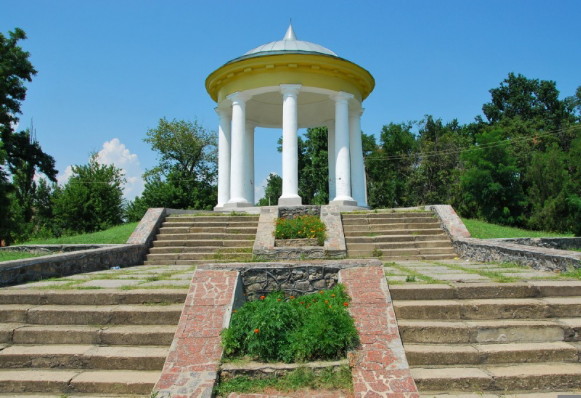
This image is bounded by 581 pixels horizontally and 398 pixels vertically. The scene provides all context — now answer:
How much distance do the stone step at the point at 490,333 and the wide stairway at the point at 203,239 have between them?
572 cm

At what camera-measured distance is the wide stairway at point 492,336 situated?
13.4 feet

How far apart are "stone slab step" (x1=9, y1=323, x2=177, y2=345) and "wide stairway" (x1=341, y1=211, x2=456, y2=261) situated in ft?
21.0

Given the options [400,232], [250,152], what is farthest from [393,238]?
[250,152]

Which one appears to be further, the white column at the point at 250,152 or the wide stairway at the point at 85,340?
the white column at the point at 250,152

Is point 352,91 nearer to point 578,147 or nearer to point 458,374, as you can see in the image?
point 458,374

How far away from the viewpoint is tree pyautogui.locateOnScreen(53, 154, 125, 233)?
Result: 24.4 meters

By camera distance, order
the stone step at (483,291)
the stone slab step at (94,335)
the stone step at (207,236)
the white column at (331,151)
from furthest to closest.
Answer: the white column at (331,151), the stone step at (207,236), the stone step at (483,291), the stone slab step at (94,335)

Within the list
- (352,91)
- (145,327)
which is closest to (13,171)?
(352,91)

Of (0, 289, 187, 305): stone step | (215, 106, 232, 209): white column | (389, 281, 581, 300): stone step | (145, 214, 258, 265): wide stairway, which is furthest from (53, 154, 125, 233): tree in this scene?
(389, 281, 581, 300): stone step

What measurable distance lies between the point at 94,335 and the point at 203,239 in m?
6.99

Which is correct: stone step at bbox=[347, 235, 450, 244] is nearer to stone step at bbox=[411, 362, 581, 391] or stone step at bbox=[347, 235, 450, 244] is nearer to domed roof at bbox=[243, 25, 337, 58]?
stone step at bbox=[411, 362, 581, 391]

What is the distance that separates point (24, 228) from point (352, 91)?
26.3 metres

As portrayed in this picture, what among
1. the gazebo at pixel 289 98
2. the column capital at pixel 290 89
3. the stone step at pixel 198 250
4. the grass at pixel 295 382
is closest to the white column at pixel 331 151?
the gazebo at pixel 289 98

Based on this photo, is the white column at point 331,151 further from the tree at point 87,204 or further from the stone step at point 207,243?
the tree at point 87,204
